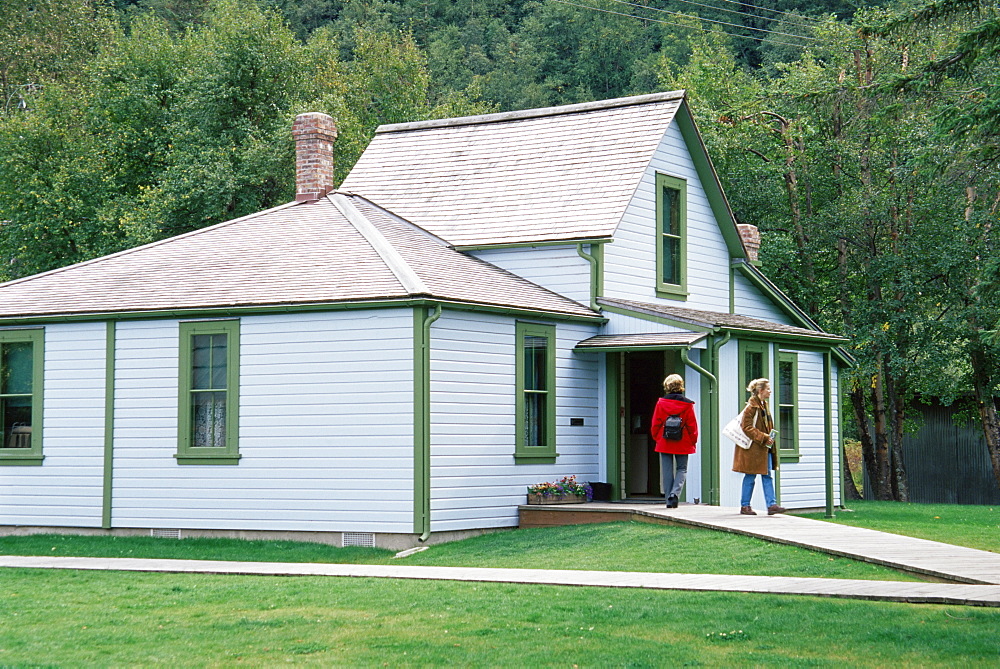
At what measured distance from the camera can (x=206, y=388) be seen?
1853 cm

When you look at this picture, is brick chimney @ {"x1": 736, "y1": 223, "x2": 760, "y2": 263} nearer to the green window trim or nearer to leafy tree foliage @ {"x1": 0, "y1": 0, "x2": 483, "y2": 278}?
the green window trim

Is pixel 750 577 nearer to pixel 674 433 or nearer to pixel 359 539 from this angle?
pixel 674 433

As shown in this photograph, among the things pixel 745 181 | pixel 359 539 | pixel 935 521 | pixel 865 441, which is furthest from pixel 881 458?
pixel 359 539

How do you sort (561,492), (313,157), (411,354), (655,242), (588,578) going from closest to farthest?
(588,578) → (411,354) → (561,492) → (655,242) → (313,157)

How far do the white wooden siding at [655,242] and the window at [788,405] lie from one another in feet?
6.34

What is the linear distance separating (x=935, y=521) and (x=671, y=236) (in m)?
6.24

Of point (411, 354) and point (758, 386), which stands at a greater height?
point (411, 354)

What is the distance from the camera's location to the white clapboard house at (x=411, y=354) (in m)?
17.5

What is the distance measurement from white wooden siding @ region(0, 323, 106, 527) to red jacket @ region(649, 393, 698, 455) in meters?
7.93

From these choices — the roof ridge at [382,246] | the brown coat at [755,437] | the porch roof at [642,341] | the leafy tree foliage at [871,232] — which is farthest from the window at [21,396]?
the leafy tree foliage at [871,232]

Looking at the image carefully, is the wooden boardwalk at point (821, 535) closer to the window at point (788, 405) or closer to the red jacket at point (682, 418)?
the red jacket at point (682, 418)

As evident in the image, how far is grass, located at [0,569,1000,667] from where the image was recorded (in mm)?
9180

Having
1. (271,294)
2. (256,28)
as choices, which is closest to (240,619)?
(271,294)

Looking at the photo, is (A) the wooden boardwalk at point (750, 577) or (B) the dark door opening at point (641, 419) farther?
(B) the dark door opening at point (641, 419)
